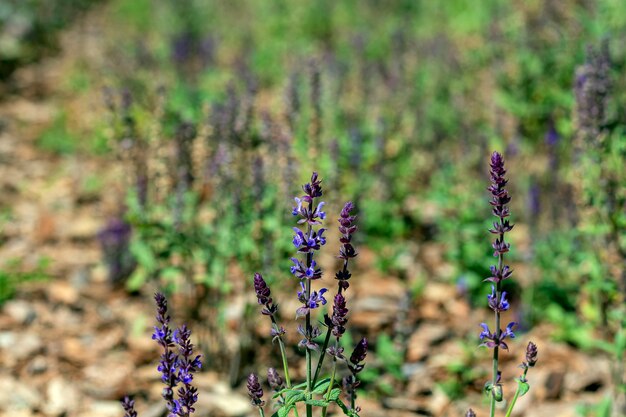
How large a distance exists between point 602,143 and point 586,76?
0.38 metres

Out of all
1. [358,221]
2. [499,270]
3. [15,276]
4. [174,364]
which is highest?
[358,221]

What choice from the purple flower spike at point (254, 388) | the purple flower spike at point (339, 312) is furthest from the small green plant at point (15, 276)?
the purple flower spike at point (339, 312)

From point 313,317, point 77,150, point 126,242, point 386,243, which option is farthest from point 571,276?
point 77,150

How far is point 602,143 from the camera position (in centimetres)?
381

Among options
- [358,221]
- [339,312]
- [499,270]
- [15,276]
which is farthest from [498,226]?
[15,276]

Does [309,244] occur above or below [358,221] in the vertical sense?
below

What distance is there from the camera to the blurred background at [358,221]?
3936 mm

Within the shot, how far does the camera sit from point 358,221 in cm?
533

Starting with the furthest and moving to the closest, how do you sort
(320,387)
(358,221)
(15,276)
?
1. (358,221)
2. (15,276)
3. (320,387)

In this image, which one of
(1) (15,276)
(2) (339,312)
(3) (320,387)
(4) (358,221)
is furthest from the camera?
(4) (358,221)

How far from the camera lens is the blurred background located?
12.9 ft

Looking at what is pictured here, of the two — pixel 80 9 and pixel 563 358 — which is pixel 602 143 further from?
pixel 80 9

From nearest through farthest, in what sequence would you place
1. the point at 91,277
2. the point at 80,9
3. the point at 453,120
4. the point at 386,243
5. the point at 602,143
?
the point at 602,143
the point at 91,277
the point at 386,243
the point at 453,120
the point at 80,9

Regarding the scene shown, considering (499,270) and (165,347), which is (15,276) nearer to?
(165,347)
